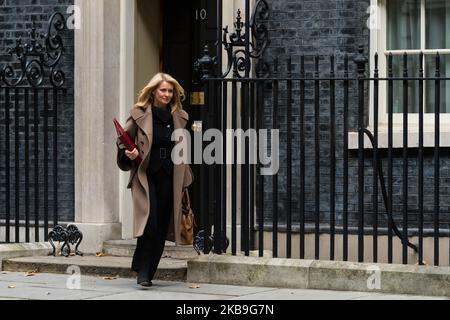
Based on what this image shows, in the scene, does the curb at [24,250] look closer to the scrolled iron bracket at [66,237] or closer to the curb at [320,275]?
the scrolled iron bracket at [66,237]

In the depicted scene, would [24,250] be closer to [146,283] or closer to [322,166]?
[146,283]

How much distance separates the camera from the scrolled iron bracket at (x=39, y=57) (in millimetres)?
13031

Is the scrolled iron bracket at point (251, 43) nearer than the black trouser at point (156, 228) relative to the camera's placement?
No

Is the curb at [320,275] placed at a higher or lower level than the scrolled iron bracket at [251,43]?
lower

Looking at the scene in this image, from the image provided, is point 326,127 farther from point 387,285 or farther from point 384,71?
point 387,285

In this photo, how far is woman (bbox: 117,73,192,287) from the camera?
34.8ft

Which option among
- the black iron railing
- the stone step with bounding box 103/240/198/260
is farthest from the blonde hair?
the stone step with bounding box 103/240/198/260

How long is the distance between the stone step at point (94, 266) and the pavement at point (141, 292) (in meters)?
0.11

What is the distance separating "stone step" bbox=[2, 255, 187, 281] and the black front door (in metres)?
1.71

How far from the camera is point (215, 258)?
36.4 feet

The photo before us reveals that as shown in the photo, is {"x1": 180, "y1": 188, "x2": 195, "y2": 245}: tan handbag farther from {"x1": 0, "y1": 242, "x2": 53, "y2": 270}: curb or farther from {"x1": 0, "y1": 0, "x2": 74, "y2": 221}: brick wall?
{"x1": 0, "y1": 0, "x2": 74, "y2": 221}: brick wall

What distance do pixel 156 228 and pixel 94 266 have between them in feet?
4.71

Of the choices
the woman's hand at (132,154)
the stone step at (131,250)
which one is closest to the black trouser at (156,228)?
the woman's hand at (132,154)

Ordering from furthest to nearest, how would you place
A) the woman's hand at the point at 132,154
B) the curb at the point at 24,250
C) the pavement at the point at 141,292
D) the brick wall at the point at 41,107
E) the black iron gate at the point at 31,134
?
the brick wall at the point at 41,107 < the black iron gate at the point at 31,134 < the curb at the point at 24,250 < the woman's hand at the point at 132,154 < the pavement at the point at 141,292
